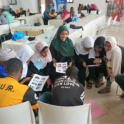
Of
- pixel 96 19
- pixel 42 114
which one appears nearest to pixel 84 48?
pixel 42 114

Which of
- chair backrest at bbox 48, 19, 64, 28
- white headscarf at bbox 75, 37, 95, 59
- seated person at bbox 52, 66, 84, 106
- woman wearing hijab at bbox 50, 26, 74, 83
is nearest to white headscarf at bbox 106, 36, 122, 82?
white headscarf at bbox 75, 37, 95, 59

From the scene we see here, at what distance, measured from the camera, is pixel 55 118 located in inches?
48.4

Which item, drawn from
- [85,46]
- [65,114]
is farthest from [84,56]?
[65,114]

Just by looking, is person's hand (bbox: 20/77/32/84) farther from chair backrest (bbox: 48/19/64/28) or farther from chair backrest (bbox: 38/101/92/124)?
chair backrest (bbox: 48/19/64/28)

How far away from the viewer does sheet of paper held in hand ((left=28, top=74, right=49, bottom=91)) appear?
2029 millimetres

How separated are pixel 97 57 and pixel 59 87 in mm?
1387

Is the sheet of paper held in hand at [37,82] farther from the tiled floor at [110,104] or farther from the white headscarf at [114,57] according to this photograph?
the white headscarf at [114,57]

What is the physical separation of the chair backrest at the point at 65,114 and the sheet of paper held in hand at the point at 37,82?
757 millimetres

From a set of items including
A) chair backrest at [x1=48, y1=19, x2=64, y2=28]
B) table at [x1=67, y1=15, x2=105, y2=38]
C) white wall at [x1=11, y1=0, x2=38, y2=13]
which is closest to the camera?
table at [x1=67, y1=15, x2=105, y2=38]

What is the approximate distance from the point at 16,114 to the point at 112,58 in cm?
159

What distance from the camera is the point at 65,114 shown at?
1180 millimetres

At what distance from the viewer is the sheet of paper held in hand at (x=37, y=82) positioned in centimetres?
203

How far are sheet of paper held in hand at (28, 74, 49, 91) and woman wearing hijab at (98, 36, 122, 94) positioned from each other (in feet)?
3.19

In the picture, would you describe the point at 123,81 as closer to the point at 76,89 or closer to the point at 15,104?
the point at 76,89
